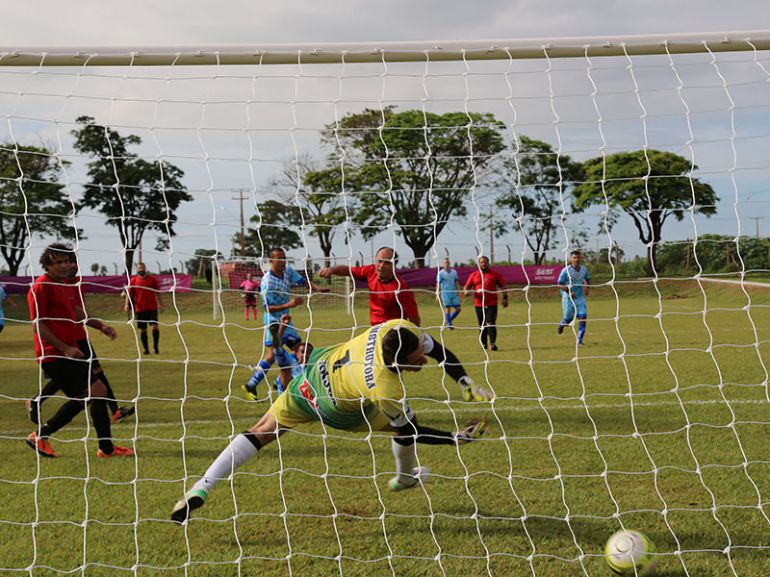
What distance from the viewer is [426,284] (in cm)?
2147

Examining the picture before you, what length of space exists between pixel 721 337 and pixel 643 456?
10712mm

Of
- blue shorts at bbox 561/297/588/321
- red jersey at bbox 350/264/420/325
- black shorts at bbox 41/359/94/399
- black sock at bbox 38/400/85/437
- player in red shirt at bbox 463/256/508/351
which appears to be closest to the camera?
black shorts at bbox 41/359/94/399

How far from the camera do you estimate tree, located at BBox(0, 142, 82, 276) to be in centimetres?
444

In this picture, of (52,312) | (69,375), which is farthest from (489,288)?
(52,312)

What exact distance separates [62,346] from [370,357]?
2580mm

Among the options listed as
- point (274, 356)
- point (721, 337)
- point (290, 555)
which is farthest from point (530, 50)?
point (721, 337)

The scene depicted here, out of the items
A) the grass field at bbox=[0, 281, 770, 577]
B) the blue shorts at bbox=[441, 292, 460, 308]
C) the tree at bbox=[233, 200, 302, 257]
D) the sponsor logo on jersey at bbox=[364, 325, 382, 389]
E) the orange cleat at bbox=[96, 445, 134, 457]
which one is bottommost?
the grass field at bbox=[0, 281, 770, 577]

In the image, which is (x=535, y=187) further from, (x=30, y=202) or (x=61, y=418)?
(x=30, y=202)

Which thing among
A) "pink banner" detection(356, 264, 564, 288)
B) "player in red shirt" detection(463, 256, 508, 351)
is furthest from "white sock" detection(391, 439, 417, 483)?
"player in red shirt" detection(463, 256, 508, 351)

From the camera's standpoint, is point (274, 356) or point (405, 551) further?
point (274, 356)

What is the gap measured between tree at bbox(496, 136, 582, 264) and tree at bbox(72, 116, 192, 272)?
2.17 meters

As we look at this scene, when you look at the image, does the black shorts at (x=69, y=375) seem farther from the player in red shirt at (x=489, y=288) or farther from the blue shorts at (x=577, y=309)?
the blue shorts at (x=577, y=309)

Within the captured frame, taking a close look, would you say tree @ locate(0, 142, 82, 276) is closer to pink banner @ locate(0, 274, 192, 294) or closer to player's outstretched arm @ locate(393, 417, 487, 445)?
pink banner @ locate(0, 274, 192, 294)

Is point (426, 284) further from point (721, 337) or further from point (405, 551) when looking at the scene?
point (405, 551)
